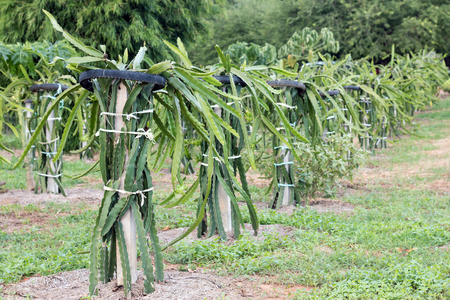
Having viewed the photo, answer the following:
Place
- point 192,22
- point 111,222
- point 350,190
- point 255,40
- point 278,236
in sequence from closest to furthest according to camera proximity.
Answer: point 111,222
point 278,236
point 350,190
point 192,22
point 255,40

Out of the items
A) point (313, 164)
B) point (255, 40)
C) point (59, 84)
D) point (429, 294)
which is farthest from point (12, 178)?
point (255, 40)

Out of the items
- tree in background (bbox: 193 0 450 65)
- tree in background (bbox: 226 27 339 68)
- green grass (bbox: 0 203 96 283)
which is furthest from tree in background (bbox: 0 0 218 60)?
tree in background (bbox: 193 0 450 65)

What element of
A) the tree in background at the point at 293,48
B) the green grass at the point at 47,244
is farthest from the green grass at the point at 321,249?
the tree in background at the point at 293,48

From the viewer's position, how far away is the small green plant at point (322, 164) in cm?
570

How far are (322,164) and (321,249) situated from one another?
6.44 ft

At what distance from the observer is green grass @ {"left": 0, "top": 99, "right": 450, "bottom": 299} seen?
10.3 ft

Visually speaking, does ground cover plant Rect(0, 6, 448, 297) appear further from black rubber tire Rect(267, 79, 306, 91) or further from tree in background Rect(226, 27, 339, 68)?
tree in background Rect(226, 27, 339, 68)

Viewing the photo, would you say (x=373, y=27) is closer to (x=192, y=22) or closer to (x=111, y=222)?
(x=192, y=22)

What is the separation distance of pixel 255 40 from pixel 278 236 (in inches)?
852

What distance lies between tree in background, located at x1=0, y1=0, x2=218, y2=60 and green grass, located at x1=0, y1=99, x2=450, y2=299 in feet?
20.3

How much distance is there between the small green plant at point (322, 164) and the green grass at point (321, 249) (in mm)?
408

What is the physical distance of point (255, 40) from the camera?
2484 centimetres

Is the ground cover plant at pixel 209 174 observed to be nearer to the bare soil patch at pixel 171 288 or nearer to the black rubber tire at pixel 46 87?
the bare soil patch at pixel 171 288

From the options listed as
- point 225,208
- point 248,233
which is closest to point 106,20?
point 225,208
